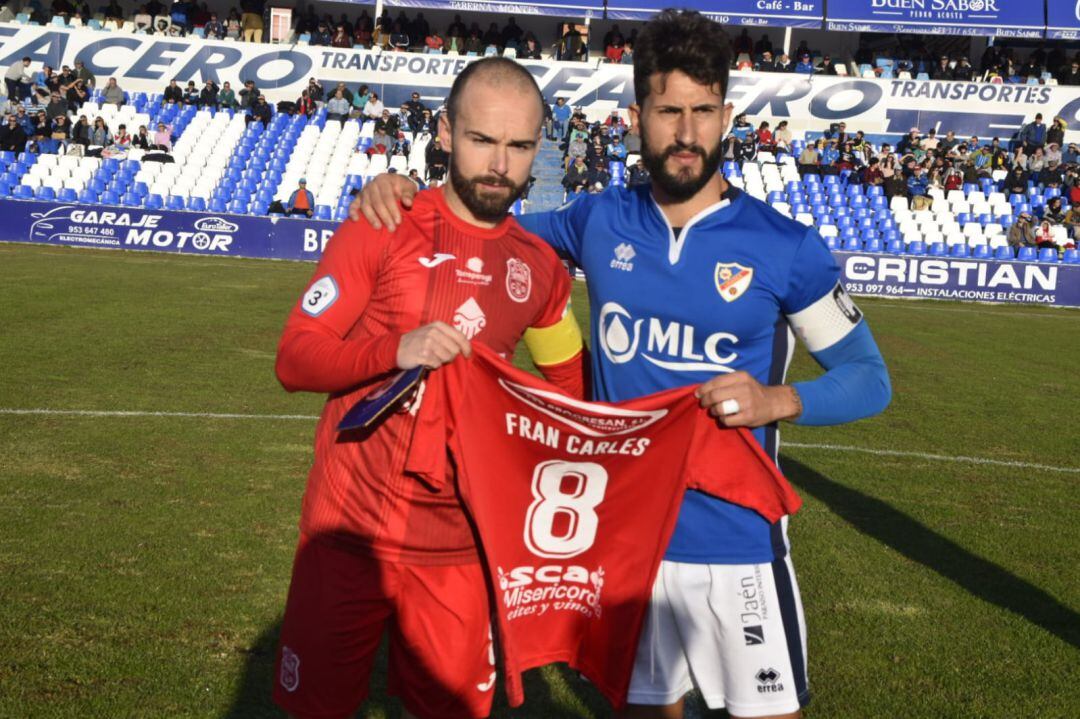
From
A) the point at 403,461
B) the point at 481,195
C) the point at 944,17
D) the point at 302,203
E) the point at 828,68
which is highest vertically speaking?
the point at 944,17

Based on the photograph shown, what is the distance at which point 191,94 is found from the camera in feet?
122

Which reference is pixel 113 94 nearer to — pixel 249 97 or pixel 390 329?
pixel 249 97

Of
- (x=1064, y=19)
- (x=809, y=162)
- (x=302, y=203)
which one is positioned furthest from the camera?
(x=1064, y=19)

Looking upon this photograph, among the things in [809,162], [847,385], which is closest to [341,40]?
[809,162]

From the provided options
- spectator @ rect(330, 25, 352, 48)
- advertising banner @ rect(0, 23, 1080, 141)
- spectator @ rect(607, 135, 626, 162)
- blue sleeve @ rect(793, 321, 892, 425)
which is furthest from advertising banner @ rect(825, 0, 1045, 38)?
blue sleeve @ rect(793, 321, 892, 425)

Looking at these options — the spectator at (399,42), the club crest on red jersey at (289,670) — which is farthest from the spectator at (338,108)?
the club crest on red jersey at (289,670)

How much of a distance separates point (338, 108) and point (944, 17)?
20.0 m

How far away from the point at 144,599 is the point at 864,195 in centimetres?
3018

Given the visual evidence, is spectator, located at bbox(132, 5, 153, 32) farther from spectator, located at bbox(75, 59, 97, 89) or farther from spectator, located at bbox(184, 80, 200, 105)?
spectator, located at bbox(184, 80, 200, 105)

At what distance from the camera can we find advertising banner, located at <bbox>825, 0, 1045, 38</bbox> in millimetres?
38438

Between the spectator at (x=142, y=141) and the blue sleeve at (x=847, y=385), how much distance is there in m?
32.6

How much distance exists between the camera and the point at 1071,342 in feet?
64.6

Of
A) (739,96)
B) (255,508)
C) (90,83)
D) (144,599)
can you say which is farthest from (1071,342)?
(90,83)

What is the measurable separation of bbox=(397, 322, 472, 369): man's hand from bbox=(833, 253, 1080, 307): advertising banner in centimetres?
2472
